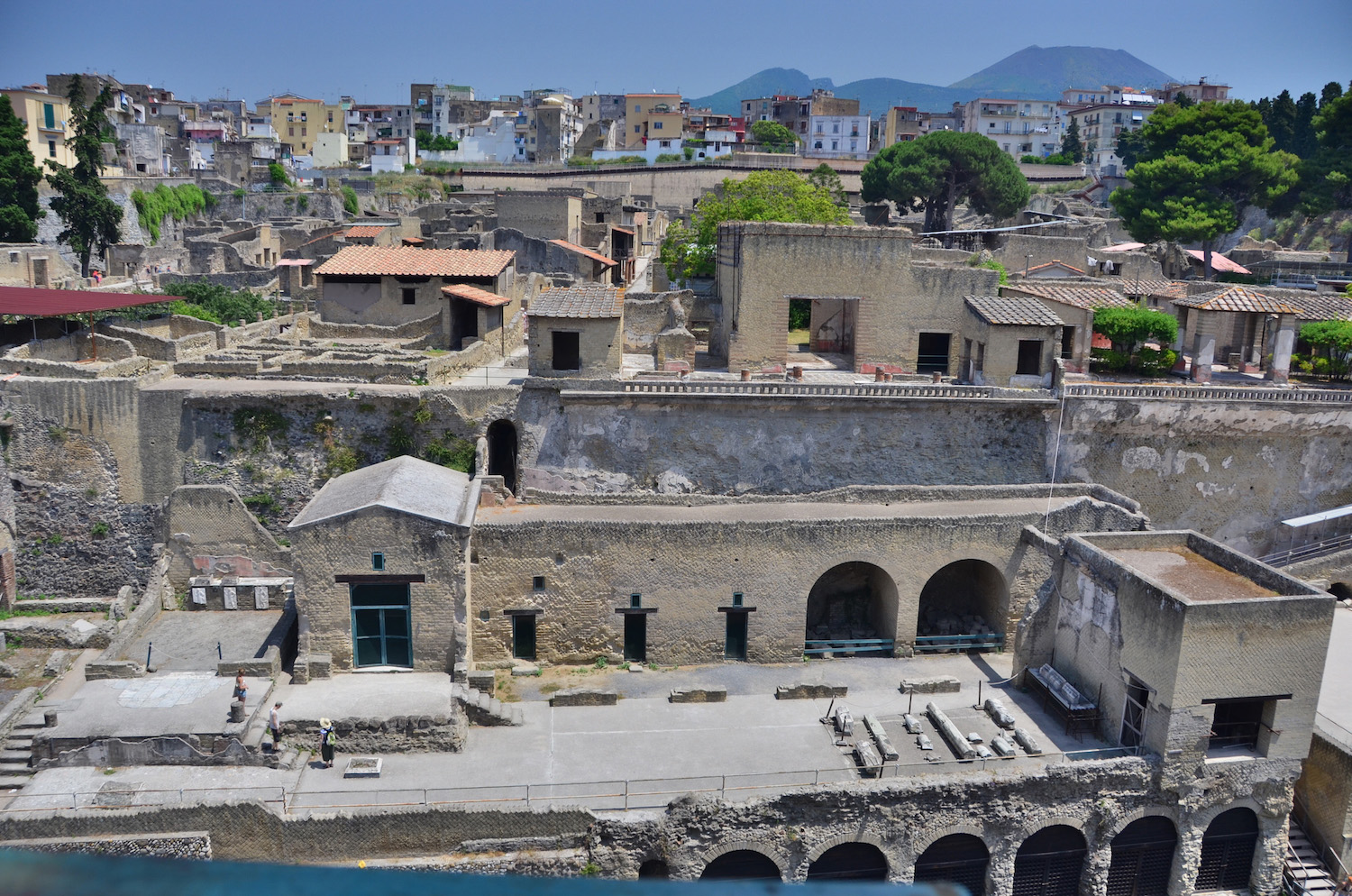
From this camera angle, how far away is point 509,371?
1398 inches

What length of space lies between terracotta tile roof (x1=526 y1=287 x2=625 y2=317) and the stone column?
20338mm

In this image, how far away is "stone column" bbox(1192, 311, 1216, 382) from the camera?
36.6 m

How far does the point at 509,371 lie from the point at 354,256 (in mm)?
8811

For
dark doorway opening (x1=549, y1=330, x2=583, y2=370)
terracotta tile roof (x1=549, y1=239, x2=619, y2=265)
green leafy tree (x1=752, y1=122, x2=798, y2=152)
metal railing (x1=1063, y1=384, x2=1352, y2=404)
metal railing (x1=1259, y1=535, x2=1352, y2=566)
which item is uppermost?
green leafy tree (x1=752, y1=122, x2=798, y2=152)

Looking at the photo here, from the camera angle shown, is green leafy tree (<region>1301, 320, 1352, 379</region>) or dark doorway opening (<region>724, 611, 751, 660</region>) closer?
dark doorway opening (<region>724, 611, 751, 660</region>)

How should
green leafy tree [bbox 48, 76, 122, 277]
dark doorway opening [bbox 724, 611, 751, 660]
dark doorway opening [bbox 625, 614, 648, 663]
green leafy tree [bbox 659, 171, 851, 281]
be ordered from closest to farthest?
dark doorway opening [bbox 625, 614, 648, 663], dark doorway opening [bbox 724, 611, 751, 660], green leafy tree [bbox 659, 171, 851, 281], green leafy tree [bbox 48, 76, 122, 277]

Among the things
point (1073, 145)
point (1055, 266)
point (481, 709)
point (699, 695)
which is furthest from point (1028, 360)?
point (1073, 145)

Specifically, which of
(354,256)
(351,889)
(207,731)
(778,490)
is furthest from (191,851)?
(354,256)

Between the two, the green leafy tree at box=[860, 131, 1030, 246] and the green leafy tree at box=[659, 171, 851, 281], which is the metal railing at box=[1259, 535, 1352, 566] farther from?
the green leafy tree at box=[860, 131, 1030, 246]

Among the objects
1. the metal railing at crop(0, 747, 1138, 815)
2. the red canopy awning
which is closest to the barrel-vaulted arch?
the metal railing at crop(0, 747, 1138, 815)

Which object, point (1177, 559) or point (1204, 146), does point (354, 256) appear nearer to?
point (1177, 559)

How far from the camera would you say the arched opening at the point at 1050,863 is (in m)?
20.2

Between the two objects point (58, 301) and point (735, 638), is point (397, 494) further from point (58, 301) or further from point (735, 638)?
point (58, 301)

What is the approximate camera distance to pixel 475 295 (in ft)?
122
